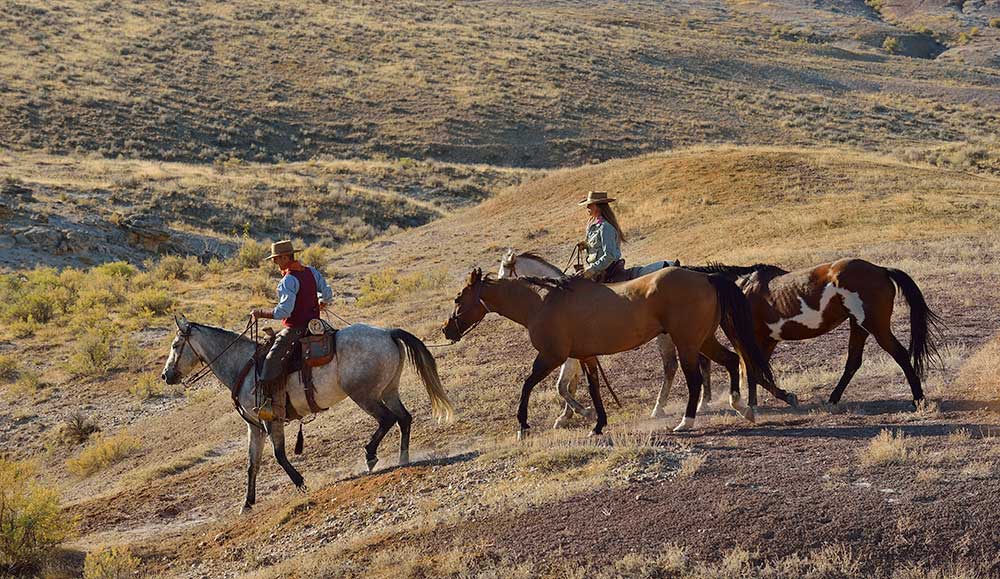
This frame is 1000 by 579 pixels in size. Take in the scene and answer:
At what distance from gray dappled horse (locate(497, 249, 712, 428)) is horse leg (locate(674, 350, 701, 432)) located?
3.76ft

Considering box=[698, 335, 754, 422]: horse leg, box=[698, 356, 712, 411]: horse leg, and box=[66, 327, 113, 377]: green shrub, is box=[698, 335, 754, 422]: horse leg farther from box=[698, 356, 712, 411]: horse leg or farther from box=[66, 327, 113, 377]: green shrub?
box=[66, 327, 113, 377]: green shrub

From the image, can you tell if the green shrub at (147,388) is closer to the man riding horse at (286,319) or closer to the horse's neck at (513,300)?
the man riding horse at (286,319)

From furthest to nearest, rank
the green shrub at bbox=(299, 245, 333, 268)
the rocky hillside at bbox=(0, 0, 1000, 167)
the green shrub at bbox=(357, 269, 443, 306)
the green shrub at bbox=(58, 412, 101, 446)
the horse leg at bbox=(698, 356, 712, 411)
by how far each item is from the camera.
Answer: the rocky hillside at bbox=(0, 0, 1000, 167) → the green shrub at bbox=(299, 245, 333, 268) → the green shrub at bbox=(357, 269, 443, 306) → the green shrub at bbox=(58, 412, 101, 446) → the horse leg at bbox=(698, 356, 712, 411)

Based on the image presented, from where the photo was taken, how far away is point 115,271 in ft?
90.0

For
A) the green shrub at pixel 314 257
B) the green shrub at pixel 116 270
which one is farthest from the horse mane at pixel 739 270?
the green shrub at pixel 116 270

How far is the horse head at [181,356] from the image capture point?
1048cm

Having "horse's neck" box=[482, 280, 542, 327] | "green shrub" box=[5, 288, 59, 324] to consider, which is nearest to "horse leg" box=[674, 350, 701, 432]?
"horse's neck" box=[482, 280, 542, 327]

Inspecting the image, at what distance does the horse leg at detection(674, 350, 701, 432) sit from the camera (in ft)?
30.5

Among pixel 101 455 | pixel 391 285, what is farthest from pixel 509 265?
pixel 391 285

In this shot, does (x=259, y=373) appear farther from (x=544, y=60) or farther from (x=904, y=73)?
(x=904, y=73)

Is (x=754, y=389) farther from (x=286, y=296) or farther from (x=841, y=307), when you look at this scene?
(x=286, y=296)

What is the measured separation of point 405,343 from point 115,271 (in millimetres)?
20036

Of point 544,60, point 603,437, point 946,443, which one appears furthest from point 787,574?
point 544,60

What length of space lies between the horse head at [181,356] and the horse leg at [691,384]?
5.30 metres
